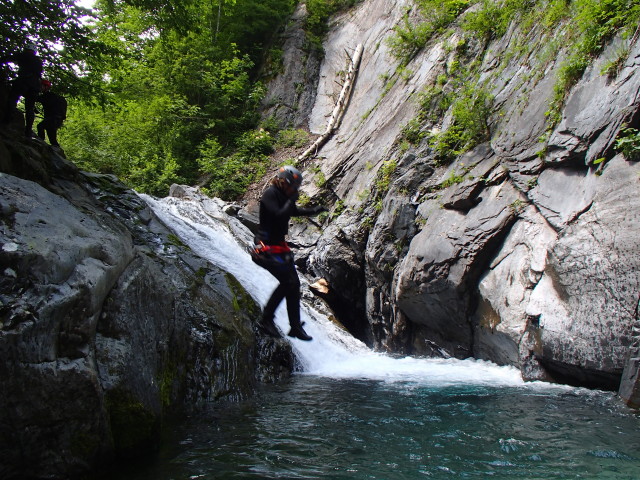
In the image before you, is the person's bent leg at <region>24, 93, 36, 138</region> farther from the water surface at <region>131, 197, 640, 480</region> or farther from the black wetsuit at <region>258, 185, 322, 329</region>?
the water surface at <region>131, 197, 640, 480</region>

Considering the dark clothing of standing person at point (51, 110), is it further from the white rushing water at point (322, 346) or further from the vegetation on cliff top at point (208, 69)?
the white rushing water at point (322, 346)

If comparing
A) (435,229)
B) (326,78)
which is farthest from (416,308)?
(326,78)

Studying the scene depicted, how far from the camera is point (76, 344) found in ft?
12.3

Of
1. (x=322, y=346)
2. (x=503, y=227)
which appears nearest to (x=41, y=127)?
(x=322, y=346)

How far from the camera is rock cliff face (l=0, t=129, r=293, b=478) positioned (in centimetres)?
328

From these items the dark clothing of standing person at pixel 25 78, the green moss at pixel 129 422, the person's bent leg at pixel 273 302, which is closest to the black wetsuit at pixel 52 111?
the dark clothing of standing person at pixel 25 78

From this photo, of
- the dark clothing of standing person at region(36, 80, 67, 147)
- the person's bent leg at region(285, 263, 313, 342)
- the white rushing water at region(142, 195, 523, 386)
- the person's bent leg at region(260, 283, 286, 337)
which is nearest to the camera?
the person's bent leg at region(285, 263, 313, 342)

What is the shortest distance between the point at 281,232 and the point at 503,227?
4.97m

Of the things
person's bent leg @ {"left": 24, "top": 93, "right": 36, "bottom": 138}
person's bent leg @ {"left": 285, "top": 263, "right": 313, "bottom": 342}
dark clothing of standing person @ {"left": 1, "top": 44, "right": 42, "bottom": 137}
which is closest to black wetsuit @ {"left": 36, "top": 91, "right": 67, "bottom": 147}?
person's bent leg @ {"left": 24, "top": 93, "right": 36, "bottom": 138}

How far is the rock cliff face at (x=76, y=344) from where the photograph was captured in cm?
328

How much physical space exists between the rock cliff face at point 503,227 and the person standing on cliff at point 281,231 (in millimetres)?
4125

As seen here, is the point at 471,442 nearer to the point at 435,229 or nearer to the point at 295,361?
the point at 295,361

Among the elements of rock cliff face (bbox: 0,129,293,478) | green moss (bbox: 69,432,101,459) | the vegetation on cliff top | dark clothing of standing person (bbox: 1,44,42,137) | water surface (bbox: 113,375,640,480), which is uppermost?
the vegetation on cliff top

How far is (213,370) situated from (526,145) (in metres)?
7.38
